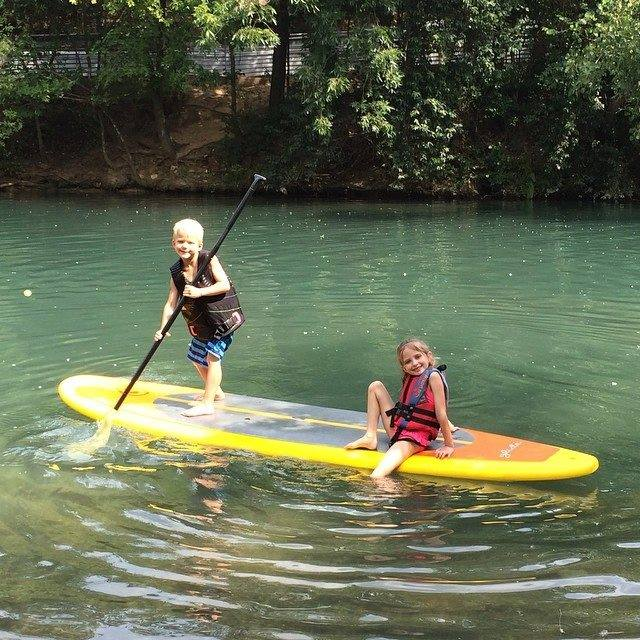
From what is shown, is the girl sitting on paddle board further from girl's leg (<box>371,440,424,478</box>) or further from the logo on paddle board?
the logo on paddle board

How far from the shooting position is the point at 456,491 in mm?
5883

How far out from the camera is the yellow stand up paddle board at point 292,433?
6.01m

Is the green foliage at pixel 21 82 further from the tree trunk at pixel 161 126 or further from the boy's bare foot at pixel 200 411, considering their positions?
the boy's bare foot at pixel 200 411

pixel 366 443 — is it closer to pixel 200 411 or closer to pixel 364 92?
pixel 200 411

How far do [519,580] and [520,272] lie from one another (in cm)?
951

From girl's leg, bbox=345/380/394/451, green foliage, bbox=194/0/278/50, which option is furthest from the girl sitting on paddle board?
green foliage, bbox=194/0/278/50

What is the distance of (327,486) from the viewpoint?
19.6 ft

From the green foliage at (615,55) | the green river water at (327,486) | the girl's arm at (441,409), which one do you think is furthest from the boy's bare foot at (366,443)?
the green foliage at (615,55)

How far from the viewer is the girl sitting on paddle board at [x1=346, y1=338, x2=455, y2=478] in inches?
245

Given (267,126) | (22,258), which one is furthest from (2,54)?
(22,258)

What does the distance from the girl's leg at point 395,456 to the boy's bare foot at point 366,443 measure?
→ 0.50ft

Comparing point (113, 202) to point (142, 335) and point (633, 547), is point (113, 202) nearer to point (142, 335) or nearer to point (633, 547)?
point (142, 335)

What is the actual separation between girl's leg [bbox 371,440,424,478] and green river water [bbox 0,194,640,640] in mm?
87

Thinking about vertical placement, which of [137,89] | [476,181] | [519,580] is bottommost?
[519,580]
